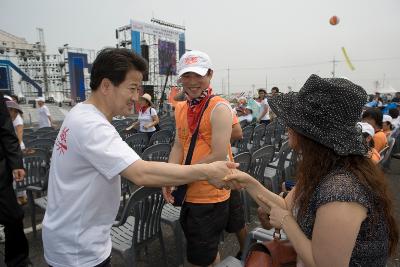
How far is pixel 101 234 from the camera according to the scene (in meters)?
1.50

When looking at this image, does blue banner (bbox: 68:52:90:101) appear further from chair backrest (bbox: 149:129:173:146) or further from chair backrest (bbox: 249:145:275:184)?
chair backrest (bbox: 249:145:275:184)

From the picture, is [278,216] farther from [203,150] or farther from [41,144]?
[41,144]

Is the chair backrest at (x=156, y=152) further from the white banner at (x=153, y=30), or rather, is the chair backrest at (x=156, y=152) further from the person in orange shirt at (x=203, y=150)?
the white banner at (x=153, y=30)

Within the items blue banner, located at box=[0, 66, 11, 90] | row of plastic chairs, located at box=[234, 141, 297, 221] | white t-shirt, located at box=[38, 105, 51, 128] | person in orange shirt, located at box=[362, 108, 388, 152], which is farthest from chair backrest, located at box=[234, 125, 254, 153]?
blue banner, located at box=[0, 66, 11, 90]

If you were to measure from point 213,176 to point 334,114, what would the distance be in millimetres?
725

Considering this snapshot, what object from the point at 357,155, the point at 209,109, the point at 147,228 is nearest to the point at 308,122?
the point at 357,155

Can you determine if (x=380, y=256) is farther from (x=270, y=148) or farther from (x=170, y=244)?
(x=270, y=148)

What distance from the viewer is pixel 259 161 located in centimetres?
440

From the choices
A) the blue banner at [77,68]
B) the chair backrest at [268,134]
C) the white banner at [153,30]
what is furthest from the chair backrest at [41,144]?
the blue banner at [77,68]

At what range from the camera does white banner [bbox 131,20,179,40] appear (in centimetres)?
2017

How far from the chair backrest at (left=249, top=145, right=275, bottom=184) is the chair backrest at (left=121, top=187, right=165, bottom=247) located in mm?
1893

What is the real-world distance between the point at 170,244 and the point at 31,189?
1.99 meters

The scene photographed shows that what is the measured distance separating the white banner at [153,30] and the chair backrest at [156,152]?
17.2 m

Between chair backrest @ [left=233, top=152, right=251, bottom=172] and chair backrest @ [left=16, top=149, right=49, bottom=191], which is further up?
chair backrest @ [left=233, top=152, right=251, bottom=172]
